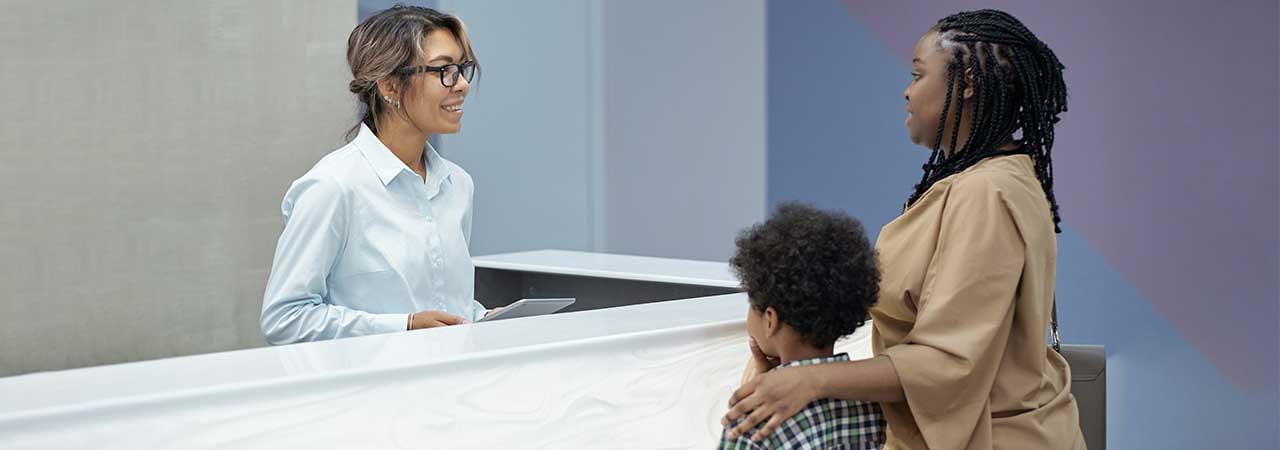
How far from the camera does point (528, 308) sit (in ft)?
6.63

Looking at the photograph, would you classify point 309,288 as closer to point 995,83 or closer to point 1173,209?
point 995,83

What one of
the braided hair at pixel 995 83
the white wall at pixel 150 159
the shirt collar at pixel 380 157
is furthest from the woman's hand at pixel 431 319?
the white wall at pixel 150 159

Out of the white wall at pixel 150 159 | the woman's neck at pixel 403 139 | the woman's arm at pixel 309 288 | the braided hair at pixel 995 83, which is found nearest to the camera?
the braided hair at pixel 995 83

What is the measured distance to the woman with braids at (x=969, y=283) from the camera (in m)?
1.37

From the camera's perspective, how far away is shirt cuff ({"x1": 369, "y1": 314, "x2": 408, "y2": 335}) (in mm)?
2066

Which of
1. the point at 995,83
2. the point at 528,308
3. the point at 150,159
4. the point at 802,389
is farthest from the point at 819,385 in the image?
the point at 150,159

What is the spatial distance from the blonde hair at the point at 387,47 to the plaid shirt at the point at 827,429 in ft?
3.89

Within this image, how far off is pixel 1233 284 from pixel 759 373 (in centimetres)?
292

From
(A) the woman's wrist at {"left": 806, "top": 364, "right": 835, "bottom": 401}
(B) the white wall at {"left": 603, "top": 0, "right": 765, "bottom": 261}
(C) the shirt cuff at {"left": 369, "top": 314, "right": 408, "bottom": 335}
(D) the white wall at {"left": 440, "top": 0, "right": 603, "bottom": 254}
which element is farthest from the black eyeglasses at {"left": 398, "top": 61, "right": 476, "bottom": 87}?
(B) the white wall at {"left": 603, "top": 0, "right": 765, "bottom": 261}

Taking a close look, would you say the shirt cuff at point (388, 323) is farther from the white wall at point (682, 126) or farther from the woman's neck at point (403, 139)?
the white wall at point (682, 126)

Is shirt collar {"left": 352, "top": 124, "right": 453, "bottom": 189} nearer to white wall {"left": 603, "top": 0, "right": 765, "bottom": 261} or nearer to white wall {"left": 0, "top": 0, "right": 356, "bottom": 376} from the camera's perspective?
white wall {"left": 0, "top": 0, "right": 356, "bottom": 376}

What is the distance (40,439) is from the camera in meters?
1.09

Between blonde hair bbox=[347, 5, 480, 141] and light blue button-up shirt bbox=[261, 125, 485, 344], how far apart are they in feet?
0.29

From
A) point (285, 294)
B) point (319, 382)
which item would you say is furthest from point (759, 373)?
point (285, 294)
